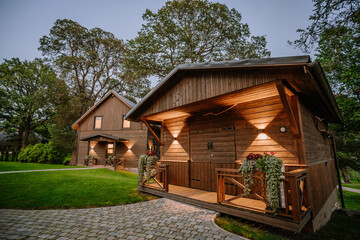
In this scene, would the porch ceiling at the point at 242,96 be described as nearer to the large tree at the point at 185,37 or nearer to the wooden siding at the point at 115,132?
the large tree at the point at 185,37

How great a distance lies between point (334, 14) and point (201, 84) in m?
5.29

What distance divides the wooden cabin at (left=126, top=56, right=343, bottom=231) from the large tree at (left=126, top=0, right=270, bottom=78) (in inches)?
306

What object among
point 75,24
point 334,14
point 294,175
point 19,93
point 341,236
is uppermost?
point 75,24

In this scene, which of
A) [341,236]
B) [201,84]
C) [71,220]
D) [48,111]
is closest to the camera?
[71,220]

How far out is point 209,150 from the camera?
736 centimetres

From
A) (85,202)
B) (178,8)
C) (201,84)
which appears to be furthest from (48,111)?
(201,84)

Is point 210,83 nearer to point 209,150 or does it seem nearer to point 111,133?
point 209,150

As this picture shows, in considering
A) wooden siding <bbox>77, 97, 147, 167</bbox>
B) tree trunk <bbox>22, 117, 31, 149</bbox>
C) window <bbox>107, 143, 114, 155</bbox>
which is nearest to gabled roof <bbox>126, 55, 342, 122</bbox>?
wooden siding <bbox>77, 97, 147, 167</bbox>

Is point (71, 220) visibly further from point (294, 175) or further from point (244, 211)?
point (294, 175)

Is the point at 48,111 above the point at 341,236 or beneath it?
above

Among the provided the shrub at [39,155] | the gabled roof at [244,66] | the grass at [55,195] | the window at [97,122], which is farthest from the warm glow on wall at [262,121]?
the shrub at [39,155]

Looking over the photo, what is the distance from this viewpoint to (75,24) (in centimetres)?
2273

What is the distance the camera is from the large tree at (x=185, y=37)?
1466 centimetres

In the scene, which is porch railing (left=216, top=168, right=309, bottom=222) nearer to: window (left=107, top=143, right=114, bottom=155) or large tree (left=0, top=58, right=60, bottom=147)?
window (left=107, top=143, right=114, bottom=155)
